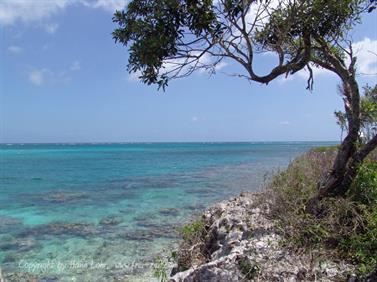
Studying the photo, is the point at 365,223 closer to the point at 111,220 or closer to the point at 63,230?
the point at 63,230

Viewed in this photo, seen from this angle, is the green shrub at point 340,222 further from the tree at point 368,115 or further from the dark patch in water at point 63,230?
the dark patch in water at point 63,230

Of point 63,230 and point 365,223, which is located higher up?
point 365,223

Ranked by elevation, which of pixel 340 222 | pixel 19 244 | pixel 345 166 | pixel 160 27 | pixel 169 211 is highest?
pixel 160 27

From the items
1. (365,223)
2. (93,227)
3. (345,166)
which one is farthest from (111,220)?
(365,223)

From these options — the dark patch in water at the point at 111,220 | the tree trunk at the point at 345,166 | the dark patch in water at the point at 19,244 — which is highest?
the tree trunk at the point at 345,166

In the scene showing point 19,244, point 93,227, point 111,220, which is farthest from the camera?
point 111,220

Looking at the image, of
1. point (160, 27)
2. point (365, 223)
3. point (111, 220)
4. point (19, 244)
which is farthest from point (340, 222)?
point (111, 220)

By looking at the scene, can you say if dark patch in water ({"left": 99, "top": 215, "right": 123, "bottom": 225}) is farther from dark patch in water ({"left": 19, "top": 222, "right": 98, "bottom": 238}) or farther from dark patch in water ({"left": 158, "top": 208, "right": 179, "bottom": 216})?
dark patch in water ({"left": 158, "top": 208, "right": 179, "bottom": 216})

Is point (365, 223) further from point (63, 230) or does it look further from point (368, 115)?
point (63, 230)

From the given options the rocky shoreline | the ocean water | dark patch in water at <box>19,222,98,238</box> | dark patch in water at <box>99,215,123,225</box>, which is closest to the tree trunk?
the rocky shoreline

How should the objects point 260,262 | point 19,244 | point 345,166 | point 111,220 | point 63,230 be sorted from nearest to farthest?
point 260,262
point 345,166
point 19,244
point 63,230
point 111,220

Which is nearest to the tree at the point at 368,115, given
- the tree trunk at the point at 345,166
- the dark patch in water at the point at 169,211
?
the tree trunk at the point at 345,166

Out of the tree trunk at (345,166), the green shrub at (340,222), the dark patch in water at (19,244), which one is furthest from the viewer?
the dark patch in water at (19,244)

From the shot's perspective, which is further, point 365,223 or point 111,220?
point 111,220
